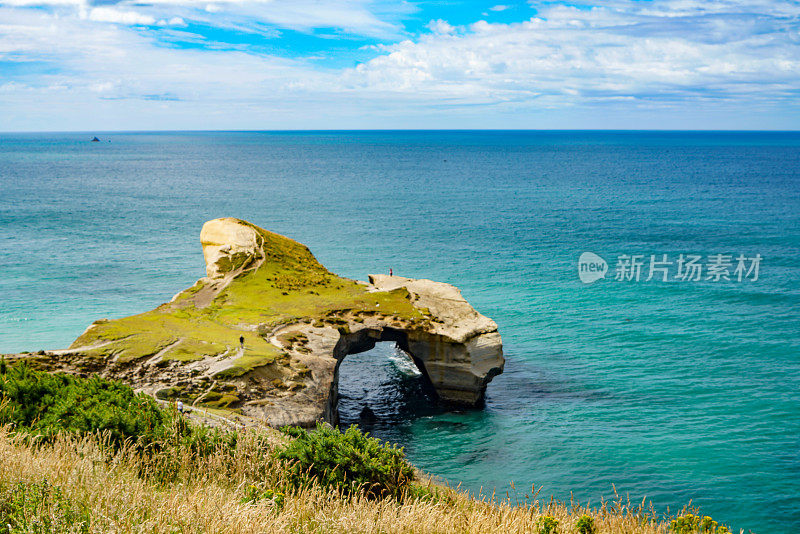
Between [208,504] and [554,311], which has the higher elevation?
[208,504]

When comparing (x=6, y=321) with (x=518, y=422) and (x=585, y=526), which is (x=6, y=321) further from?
(x=585, y=526)

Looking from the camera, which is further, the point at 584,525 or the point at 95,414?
the point at 95,414

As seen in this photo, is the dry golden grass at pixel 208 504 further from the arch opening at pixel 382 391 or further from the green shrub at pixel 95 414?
the arch opening at pixel 382 391

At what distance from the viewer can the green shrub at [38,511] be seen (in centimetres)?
883

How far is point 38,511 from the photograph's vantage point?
30.0ft

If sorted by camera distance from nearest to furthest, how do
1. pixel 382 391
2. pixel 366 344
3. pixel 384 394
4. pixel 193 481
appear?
pixel 193 481 → pixel 366 344 → pixel 384 394 → pixel 382 391

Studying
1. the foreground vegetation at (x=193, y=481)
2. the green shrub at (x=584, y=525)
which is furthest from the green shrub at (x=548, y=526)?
the green shrub at (x=584, y=525)

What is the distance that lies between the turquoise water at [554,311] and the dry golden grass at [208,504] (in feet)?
46.3

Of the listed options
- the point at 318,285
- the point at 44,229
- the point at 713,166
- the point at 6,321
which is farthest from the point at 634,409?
the point at 713,166

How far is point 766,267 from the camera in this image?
60.3 metres

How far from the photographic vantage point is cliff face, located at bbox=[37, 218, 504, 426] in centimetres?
2662

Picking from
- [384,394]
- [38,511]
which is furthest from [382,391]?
[38,511]

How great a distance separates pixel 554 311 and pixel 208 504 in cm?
4237

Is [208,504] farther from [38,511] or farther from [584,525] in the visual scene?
[584,525]
